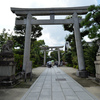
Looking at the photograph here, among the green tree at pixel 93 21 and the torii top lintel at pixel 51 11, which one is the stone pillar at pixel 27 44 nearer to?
the torii top lintel at pixel 51 11

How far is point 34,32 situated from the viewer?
489 inches

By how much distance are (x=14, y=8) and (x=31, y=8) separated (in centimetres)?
180

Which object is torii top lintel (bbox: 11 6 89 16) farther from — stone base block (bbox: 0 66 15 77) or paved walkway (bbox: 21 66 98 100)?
paved walkway (bbox: 21 66 98 100)

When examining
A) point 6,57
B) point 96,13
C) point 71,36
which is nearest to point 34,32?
point 71,36

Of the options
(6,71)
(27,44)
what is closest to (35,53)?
(27,44)

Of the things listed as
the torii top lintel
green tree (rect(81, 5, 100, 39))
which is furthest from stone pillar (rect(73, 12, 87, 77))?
green tree (rect(81, 5, 100, 39))

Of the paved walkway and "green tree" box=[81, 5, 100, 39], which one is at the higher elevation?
"green tree" box=[81, 5, 100, 39]

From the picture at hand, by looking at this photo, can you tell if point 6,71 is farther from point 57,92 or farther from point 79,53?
point 79,53

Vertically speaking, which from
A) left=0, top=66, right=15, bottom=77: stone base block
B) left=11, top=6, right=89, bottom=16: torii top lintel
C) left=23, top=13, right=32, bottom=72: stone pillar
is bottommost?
left=0, top=66, right=15, bottom=77: stone base block

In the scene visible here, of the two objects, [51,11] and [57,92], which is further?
[51,11]

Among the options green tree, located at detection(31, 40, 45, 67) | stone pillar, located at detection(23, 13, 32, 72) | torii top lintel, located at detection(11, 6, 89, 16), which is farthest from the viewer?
green tree, located at detection(31, 40, 45, 67)

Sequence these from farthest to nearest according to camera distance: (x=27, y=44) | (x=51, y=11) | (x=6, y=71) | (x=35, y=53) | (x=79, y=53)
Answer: (x=35, y=53) → (x=51, y=11) → (x=27, y=44) → (x=79, y=53) → (x=6, y=71)

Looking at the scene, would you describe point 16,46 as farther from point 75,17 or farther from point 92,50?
point 92,50

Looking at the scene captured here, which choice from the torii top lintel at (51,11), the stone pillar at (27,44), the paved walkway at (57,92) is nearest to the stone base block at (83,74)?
the paved walkway at (57,92)
